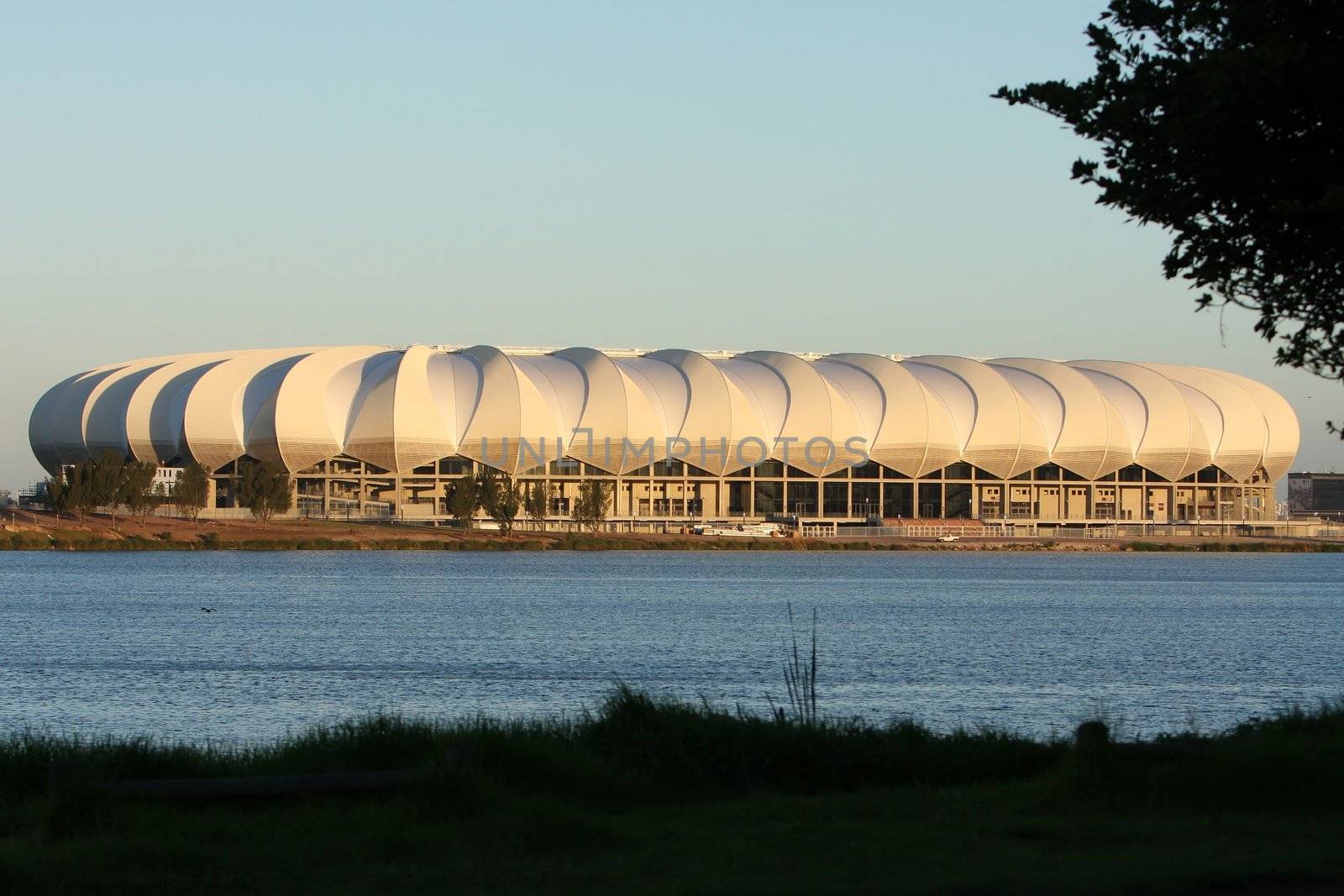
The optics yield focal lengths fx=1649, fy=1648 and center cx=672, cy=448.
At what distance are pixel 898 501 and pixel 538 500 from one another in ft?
85.7

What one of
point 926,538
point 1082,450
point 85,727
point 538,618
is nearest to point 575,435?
point 926,538

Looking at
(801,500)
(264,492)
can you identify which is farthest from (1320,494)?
(264,492)

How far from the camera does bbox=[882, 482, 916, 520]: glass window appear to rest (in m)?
111

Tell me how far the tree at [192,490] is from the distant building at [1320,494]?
11832cm

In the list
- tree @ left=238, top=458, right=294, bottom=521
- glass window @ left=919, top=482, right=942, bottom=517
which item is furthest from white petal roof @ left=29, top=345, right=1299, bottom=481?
tree @ left=238, top=458, right=294, bottom=521

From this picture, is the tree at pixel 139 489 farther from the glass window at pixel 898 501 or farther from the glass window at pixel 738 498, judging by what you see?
the glass window at pixel 898 501

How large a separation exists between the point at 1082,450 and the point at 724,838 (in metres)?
104

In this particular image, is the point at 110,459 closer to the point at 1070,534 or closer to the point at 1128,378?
the point at 1070,534

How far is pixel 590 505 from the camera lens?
98.7 metres

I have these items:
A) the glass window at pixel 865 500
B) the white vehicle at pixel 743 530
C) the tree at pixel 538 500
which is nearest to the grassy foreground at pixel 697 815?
the tree at pixel 538 500

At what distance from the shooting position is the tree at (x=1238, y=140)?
36.1 feet

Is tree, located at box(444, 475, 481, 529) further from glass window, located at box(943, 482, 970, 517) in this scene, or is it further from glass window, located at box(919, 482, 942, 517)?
glass window, located at box(943, 482, 970, 517)

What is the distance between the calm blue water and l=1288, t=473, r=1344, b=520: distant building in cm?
9951

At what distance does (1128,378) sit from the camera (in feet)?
391
